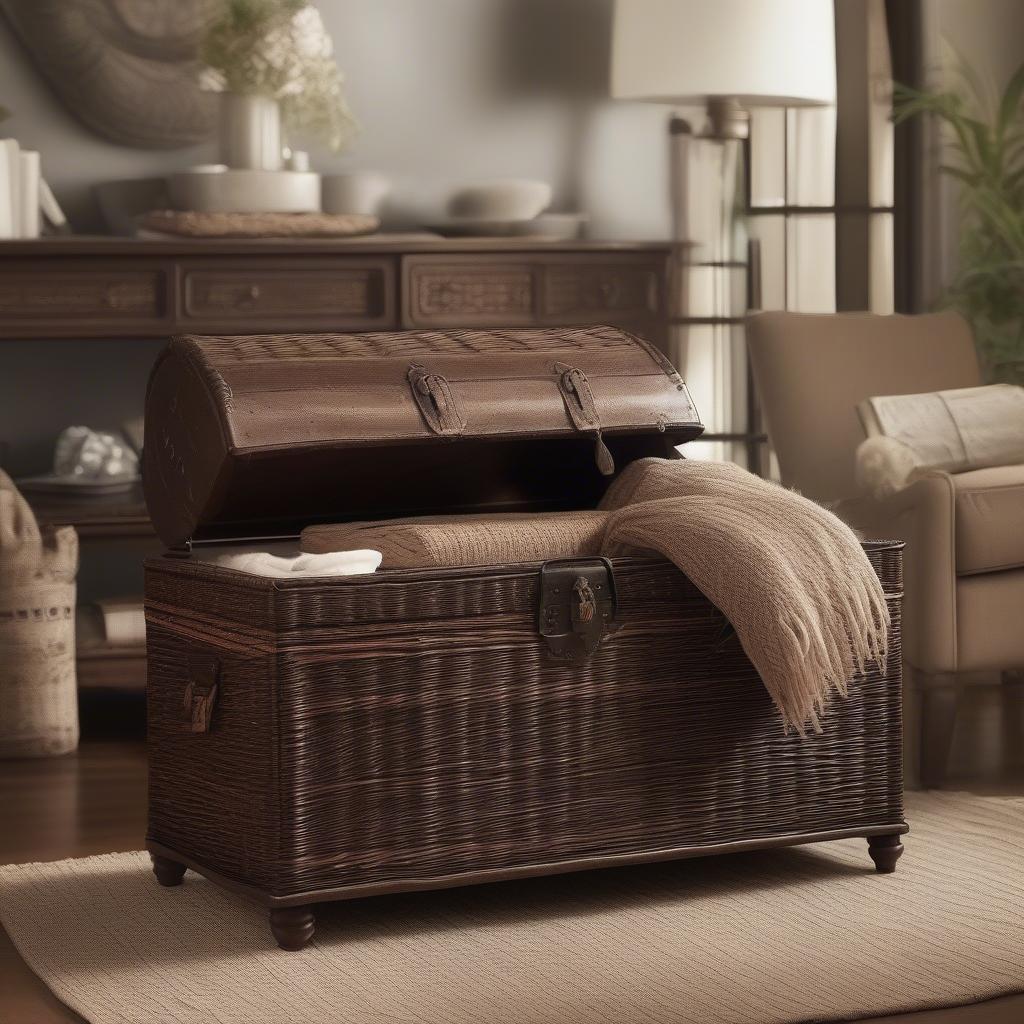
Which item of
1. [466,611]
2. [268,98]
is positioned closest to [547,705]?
[466,611]

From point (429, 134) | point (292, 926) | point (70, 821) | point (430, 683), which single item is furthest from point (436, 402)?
point (429, 134)

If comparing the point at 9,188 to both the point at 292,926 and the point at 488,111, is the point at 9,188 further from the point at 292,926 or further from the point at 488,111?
the point at 292,926

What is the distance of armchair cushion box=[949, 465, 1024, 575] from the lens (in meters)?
3.35

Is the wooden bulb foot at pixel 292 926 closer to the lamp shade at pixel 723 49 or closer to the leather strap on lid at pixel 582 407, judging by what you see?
the leather strap on lid at pixel 582 407

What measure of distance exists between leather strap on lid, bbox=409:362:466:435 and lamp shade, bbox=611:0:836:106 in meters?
1.95

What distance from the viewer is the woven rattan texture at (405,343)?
2713 mm

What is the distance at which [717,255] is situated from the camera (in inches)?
193

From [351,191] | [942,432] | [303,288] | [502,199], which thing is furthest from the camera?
[351,191]

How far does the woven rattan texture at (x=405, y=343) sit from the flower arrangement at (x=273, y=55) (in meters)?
1.59

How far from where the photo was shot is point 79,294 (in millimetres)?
4035

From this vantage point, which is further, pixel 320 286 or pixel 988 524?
pixel 320 286

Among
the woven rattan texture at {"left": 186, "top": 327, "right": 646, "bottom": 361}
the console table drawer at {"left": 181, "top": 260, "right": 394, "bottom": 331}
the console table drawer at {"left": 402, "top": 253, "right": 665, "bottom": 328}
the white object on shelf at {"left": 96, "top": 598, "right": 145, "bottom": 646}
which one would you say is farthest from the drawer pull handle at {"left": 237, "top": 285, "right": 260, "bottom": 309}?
the woven rattan texture at {"left": 186, "top": 327, "right": 646, "bottom": 361}

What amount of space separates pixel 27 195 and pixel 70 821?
1.59 m

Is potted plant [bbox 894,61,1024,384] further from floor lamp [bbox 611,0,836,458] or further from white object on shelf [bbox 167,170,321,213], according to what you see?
white object on shelf [bbox 167,170,321,213]
